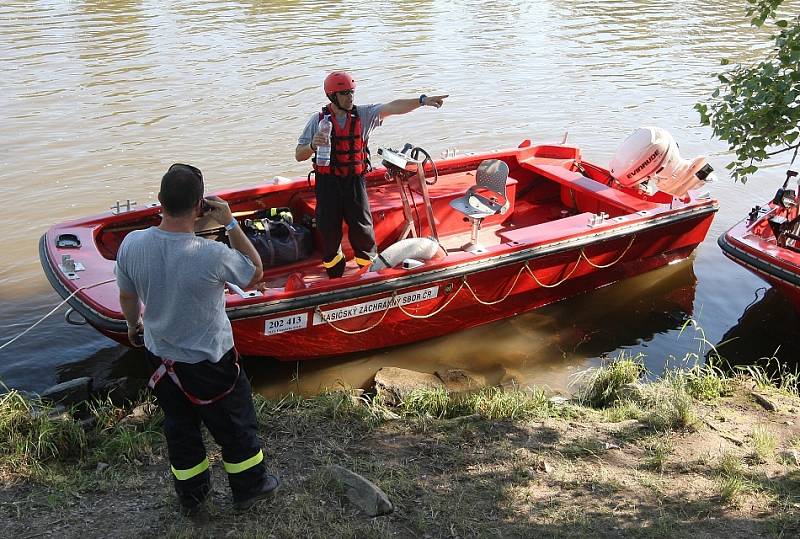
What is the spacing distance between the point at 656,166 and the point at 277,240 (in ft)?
11.8

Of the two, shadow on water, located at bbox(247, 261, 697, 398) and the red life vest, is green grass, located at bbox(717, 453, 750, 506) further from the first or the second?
the red life vest

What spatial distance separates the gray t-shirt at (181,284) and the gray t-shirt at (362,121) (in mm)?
2682

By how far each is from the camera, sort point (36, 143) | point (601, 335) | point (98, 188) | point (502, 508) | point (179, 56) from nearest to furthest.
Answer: point (502, 508), point (601, 335), point (98, 188), point (36, 143), point (179, 56)

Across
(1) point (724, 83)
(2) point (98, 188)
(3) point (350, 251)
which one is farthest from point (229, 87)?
(1) point (724, 83)

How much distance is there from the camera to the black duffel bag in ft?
21.6

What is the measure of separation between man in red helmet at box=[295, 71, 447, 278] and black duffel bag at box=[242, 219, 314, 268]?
59 centimetres

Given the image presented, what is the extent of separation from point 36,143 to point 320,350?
6255 mm

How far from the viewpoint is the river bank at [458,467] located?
11.7 ft

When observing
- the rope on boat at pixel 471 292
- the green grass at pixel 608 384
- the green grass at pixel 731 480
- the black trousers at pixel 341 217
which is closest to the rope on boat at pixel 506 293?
the rope on boat at pixel 471 292

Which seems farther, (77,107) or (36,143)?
(77,107)

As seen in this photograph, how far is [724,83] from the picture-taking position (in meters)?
4.30

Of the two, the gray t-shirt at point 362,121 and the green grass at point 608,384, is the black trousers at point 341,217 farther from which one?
the green grass at point 608,384

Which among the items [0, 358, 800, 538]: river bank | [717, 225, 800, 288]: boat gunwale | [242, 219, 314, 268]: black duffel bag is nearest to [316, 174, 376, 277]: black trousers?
[242, 219, 314, 268]: black duffel bag

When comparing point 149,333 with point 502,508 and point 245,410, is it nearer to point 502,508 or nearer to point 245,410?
point 245,410
